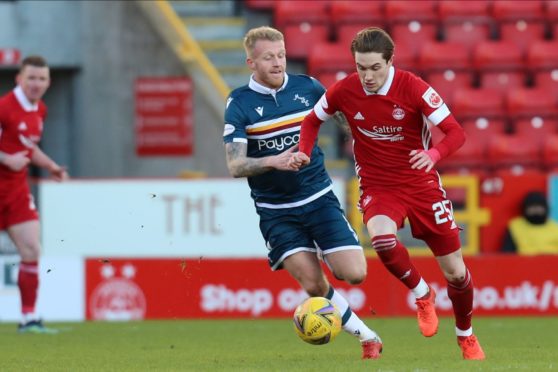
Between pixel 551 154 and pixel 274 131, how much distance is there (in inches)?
313

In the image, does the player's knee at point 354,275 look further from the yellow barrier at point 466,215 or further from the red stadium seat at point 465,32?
the red stadium seat at point 465,32

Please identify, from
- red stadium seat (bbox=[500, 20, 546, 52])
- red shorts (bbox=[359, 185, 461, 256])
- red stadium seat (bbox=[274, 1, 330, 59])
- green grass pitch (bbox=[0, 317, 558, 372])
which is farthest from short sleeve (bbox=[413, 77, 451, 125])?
red stadium seat (bbox=[500, 20, 546, 52])

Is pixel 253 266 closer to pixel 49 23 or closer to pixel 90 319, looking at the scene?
pixel 90 319

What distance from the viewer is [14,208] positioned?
11453 mm

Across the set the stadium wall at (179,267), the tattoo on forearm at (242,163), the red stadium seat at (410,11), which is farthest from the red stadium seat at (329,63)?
the tattoo on forearm at (242,163)

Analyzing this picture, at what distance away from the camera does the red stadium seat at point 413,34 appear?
16578 mm

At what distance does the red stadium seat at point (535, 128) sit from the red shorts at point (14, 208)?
665 cm

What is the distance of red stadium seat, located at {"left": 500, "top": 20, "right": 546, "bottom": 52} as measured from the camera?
1691 centimetres

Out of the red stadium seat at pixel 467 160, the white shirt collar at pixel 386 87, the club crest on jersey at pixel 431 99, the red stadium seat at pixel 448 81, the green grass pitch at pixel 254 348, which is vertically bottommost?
the green grass pitch at pixel 254 348

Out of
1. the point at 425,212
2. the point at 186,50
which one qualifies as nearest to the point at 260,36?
the point at 425,212

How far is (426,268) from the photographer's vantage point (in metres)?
13.4

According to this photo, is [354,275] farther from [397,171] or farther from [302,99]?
[302,99]

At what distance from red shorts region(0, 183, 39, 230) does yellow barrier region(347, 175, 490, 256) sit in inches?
144

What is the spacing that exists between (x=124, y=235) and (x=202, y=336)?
290cm
